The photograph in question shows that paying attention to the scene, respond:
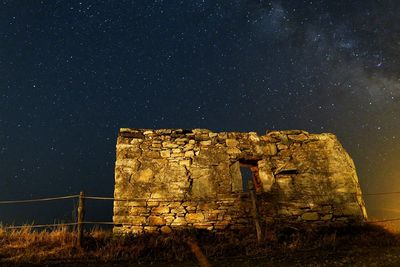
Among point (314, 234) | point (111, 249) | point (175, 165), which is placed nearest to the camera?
→ point (111, 249)

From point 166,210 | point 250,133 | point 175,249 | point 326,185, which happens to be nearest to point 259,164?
point 250,133

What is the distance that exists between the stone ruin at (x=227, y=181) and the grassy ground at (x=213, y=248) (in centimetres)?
48

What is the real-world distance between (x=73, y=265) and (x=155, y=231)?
241 centimetres

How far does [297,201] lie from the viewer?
754 cm

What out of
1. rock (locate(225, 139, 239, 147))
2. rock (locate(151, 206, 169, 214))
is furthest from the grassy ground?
rock (locate(225, 139, 239, 147))

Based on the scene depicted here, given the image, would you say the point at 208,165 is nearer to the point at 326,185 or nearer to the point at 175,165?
the point at 175,165

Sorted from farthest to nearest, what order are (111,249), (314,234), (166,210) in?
(166,210)
(314,234)
(111,249)

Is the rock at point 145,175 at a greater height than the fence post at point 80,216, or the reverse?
the rock at point 145,175

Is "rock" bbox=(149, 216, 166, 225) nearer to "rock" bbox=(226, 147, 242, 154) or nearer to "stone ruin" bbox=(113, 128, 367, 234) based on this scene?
"stone ruin" bbox=(113, 128, 367, 234)

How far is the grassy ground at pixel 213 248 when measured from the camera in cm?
500

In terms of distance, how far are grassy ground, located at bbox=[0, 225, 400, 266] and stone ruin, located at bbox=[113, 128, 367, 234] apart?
0.48 meters

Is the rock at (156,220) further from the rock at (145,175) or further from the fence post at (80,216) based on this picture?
the fence post at (80,216)

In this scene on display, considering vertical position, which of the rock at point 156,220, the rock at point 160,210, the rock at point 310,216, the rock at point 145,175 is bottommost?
the rock at point 310,216

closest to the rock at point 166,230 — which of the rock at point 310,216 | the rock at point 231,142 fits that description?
the rock at point 231,142
